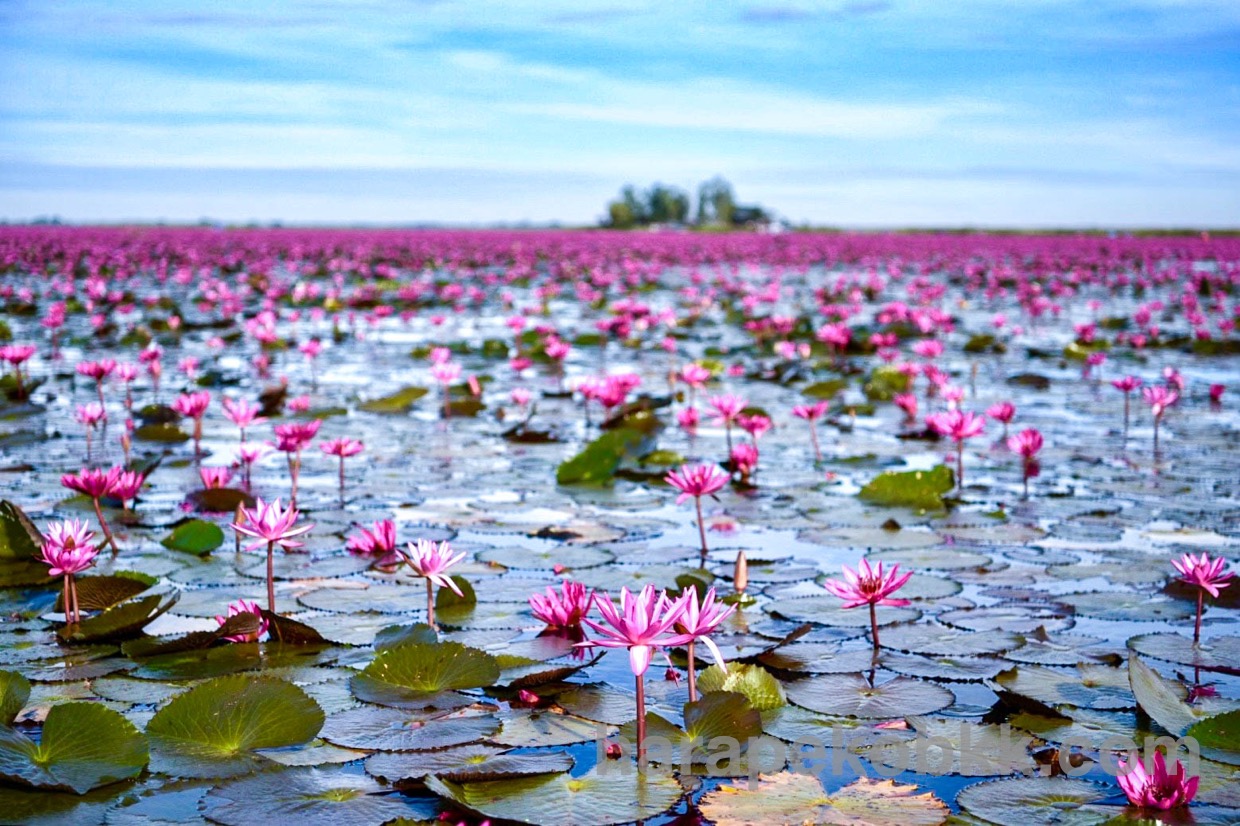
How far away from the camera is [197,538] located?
364 centimetres

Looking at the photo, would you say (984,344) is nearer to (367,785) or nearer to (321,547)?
(321,547)

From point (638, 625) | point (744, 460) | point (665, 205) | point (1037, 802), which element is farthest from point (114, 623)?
point (665, 205)

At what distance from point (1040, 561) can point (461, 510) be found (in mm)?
2119

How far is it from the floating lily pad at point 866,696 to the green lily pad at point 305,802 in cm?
91

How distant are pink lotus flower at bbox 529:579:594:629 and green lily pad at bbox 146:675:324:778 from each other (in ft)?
2.17

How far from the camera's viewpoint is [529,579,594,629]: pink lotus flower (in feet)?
9.11

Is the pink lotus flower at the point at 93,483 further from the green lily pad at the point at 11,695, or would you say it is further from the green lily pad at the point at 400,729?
the green lily pad at the point at 400,729

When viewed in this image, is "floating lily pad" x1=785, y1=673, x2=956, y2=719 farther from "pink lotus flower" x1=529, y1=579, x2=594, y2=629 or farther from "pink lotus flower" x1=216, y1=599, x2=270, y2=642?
"pink lotus flower" x1=216, y1=599, x2=270, y2=642

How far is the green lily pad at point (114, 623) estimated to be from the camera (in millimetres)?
2805

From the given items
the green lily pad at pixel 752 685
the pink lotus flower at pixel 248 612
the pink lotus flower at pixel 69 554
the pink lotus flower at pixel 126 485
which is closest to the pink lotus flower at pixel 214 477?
the pink lotus flower at pixel 126 485

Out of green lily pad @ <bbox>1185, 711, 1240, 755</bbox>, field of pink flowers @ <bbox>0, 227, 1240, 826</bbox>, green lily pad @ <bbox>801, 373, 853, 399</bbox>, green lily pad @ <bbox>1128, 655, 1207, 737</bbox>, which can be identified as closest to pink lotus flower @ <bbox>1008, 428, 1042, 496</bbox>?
field of pink flowers @ <bbox>0, 227, 1240, 826</bbox>

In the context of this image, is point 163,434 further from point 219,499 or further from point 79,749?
point 79,749

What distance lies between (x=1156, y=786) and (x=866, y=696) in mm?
707

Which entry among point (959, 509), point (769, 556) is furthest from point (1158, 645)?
point (959, 509)
